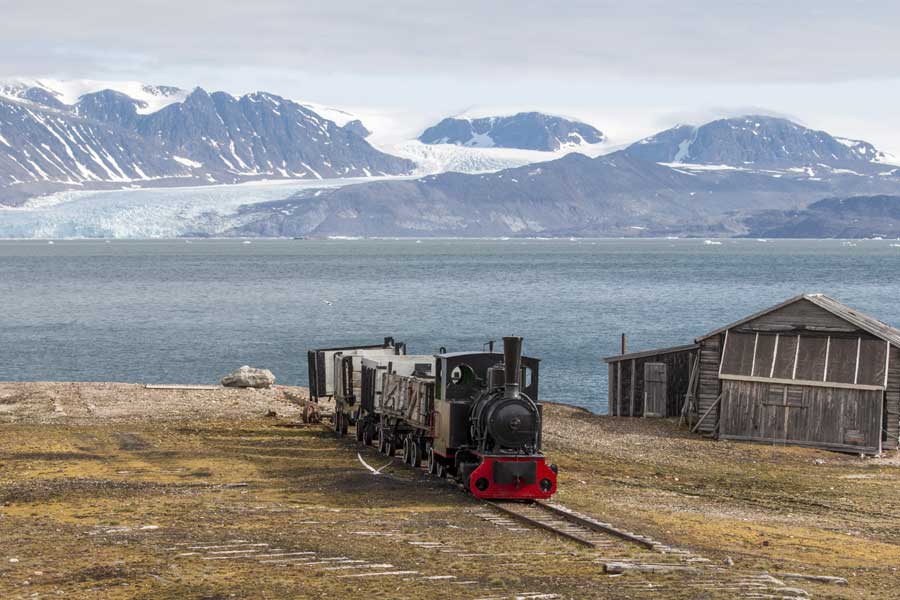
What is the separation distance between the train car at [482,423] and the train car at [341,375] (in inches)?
232

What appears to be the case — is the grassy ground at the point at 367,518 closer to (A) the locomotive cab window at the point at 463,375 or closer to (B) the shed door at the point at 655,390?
(A) the locomotive cab window at the point at 463,375

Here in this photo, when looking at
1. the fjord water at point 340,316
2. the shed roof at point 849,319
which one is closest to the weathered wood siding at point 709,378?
the shed roof at point 849,319

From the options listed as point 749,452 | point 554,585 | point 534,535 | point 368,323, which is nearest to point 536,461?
point 534,535

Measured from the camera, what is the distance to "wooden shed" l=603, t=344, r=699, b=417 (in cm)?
4528

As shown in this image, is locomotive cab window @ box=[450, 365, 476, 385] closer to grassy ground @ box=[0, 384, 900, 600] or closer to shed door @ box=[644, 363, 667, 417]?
grassy ground @ box=[0, 384, 900, 600]

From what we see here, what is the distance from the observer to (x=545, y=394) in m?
63.1

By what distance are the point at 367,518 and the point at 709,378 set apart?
20.7m

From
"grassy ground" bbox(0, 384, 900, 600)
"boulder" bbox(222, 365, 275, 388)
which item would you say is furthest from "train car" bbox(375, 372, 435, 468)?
"boulder" bbox(222, 365, 275, 388)

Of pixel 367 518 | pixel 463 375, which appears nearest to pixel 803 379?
pixel 463 375

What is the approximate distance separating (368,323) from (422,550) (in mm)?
89534

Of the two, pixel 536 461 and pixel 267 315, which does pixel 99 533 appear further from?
pixel 267 315

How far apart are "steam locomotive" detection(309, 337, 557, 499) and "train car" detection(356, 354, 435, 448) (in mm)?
24

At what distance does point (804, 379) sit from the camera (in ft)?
128

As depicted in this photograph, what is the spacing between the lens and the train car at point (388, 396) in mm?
30406
